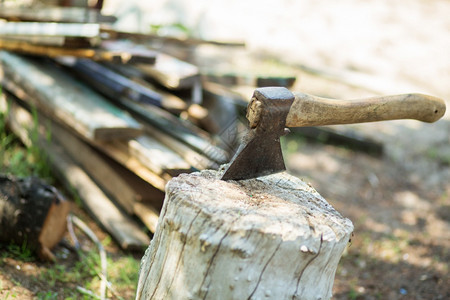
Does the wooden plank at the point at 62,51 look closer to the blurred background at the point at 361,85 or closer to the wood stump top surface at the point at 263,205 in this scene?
the blurred background at the point at 361,85

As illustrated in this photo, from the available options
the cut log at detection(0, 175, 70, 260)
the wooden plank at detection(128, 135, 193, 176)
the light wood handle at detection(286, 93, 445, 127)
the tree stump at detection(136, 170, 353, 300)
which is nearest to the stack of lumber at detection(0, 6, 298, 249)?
the wooden plank at detection(128, 135, 193, 176)

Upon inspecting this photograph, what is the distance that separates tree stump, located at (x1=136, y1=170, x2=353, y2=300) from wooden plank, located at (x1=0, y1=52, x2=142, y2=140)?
Result: 1621mm

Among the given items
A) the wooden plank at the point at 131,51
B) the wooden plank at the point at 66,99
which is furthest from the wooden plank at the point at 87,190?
the wooden plank at the point at 131,51

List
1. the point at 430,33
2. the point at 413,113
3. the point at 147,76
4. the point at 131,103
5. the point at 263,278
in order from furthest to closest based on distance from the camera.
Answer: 1. the point at 430,33
2. the point at 147,76
3. the point at 131,103
4. the point at 413,113
5. the point at 263,278

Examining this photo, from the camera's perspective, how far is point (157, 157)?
11.0ft

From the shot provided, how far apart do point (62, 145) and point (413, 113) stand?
2.96 metres

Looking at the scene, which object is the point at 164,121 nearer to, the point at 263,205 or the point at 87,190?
the point at 87,190

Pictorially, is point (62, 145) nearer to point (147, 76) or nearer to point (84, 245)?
point (147, 76)

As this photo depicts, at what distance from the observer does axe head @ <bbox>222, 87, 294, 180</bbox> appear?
2096 millimetres

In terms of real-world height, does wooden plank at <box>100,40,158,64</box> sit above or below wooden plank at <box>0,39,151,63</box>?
above

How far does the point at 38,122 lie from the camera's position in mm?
4434

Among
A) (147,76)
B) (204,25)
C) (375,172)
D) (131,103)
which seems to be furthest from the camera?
(204,25)

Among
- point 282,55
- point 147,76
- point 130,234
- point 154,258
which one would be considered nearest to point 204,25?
point 282,55

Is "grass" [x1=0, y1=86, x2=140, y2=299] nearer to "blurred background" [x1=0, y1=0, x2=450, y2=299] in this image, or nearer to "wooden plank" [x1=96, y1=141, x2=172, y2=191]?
"wooden plank" [x1=96, y1=141, x2=172, y2=191]
